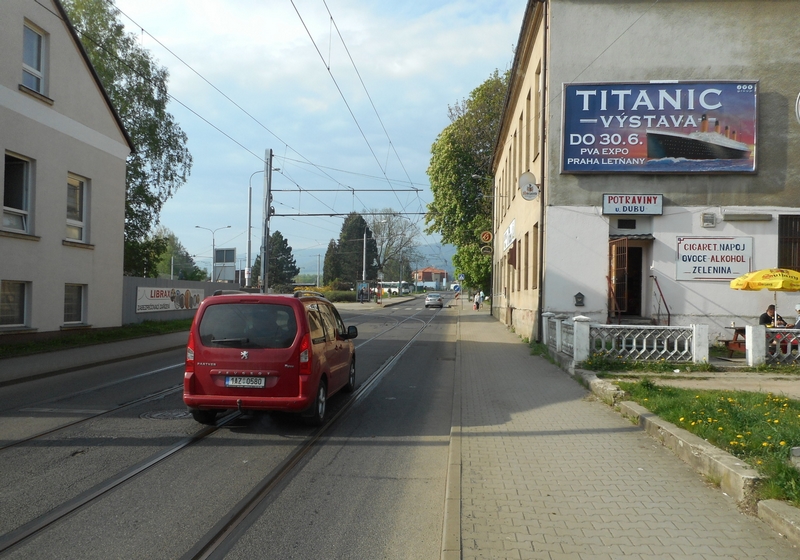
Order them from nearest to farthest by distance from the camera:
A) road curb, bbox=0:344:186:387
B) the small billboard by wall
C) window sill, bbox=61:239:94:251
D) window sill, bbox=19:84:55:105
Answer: road curb, bbox=0:344:186:387 < window sill, bbox=19:84:55:105 < window sill, bbox=61:239:94:251 < the small billboard by wall

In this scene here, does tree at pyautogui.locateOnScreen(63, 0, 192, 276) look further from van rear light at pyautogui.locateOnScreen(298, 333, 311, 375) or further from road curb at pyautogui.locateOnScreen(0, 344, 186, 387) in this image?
van rear light at pyautogui.locateOnScreen(298, 333, 311, 375)

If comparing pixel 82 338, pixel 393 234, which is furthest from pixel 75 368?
pixel 393 234

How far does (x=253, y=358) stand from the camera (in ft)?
25.0

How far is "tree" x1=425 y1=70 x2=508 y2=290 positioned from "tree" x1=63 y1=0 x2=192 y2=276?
53.4 feet

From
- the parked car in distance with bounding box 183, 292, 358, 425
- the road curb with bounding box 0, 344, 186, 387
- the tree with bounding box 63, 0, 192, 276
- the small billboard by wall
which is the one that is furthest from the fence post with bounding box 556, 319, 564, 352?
the tree with bounding box 63, 0, 192, 276

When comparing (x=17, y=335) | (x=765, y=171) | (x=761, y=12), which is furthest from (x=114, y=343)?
(x=761, y=12)

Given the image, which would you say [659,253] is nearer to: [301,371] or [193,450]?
[301,371]

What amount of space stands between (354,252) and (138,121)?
222 ft

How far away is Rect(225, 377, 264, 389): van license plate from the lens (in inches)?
298

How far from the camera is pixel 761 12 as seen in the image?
1686cm

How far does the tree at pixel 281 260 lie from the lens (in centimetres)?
8969

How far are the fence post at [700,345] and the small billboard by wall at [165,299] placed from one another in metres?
18.7

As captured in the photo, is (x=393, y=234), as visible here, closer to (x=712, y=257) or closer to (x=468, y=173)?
(x=468, y=173)

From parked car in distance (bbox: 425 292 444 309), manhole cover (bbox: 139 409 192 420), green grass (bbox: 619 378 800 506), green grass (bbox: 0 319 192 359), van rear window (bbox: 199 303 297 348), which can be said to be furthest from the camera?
parked car in distance (bbox: 425 292 444 309)
